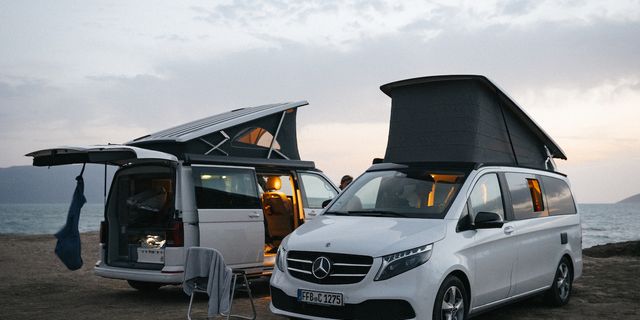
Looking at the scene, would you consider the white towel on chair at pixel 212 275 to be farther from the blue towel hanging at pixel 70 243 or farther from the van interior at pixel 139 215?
the blue towel hanging at pixel 70 243

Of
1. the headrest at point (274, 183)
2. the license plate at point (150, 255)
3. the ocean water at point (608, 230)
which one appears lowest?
the ocean water at point (608, 230)

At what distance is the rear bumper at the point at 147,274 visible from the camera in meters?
8.62

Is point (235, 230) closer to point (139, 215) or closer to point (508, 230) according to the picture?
point (139, 215)

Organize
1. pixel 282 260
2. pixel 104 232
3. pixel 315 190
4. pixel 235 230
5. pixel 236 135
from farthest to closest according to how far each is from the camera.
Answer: pixel 315 190
pixel 236 135
pixel 104 232
pixel 235 230
pixel 282 260

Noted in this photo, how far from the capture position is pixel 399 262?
5883 mm

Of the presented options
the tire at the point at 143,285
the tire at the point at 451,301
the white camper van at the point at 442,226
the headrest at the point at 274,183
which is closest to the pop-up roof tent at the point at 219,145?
the headrest at the point at 274,183

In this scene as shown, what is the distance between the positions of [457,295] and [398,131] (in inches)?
127

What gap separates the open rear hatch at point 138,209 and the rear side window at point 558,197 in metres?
4.99

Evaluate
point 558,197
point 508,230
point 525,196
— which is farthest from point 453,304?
point 558,197

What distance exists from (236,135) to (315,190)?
5.91ft

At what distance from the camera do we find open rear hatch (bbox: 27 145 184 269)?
891 centimetres

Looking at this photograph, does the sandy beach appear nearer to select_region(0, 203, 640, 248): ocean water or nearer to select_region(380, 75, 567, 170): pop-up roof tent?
select_region(380, 75, 567, 170): pop-up roof tent

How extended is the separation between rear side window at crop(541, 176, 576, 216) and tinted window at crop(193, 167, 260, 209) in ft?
13.6

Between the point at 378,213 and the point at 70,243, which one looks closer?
the point at 378,213
